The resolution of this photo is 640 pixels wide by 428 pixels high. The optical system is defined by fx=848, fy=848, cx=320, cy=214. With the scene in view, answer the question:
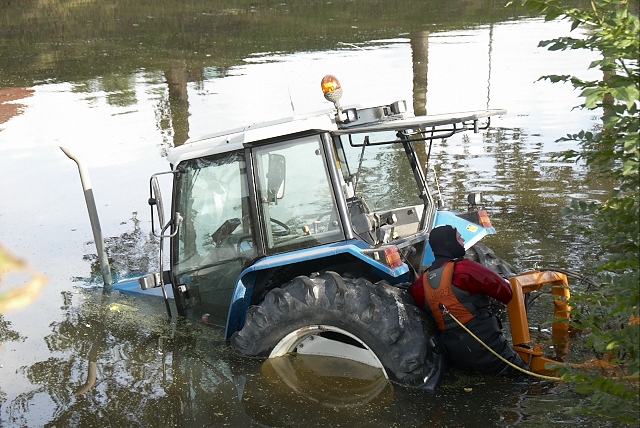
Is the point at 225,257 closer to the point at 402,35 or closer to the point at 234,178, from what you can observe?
the point at 234,178

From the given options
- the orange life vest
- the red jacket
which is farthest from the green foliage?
the orange life vest

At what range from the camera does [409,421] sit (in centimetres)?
544

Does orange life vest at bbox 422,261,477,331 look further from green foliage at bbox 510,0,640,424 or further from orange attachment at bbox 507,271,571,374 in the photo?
green foliage at bbox 510,0,640,424

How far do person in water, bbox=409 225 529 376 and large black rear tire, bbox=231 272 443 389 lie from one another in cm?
15

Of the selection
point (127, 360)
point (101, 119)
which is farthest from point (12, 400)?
point (101, 119)

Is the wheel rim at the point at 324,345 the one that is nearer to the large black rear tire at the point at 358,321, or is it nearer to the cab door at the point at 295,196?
the large black rear tire at the point at 358,321

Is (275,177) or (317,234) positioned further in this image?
(275,177)

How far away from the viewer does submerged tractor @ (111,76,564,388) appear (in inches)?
227

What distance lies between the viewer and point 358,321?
5742mm

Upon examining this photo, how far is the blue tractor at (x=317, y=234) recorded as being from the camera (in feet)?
18.9

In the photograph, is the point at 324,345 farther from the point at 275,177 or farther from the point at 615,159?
the point at 615,159

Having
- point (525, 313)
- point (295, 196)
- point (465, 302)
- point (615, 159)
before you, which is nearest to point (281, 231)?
point (295, 196)

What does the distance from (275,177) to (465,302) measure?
1.70m

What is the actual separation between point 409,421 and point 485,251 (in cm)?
208
